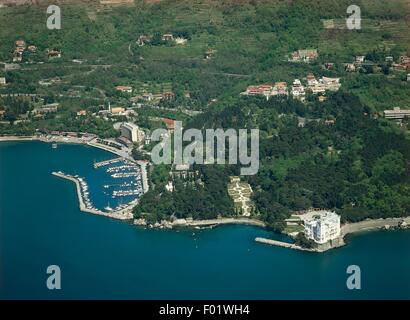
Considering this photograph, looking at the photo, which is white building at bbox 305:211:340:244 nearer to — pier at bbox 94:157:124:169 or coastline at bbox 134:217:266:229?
coastline at bbox 134:217:266:229

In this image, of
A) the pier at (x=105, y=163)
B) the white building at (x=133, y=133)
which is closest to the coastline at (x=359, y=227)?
the pier at (x=105, y=163)

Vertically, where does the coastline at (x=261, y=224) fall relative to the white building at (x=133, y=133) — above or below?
below

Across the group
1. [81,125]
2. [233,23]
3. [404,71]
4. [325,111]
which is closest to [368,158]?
[325,111]

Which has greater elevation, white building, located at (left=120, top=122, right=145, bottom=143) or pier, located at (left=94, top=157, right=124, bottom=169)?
white building, located at (left=120, top=122, right=145, bottom=143)

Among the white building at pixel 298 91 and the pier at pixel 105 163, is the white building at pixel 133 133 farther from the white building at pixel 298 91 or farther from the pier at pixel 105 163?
the white building at pixel 298 91

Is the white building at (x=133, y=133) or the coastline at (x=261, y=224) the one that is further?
the white building at (x=133, y=133)

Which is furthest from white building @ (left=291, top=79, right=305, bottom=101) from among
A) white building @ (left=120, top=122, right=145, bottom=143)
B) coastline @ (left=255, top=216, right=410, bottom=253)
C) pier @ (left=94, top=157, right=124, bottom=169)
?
coastline @ (left=255, top=216, right=410, bottom=253)

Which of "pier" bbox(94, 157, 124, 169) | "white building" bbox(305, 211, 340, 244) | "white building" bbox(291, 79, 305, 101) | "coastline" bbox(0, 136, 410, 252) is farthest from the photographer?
"white building" bbox(291, 79, 305, 101)

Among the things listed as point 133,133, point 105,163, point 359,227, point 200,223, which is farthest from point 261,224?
point 133,133

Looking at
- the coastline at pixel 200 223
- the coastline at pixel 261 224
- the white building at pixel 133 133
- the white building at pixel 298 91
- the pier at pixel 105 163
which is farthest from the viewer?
the white building at pixel 298 91

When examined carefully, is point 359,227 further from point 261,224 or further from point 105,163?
point 105,163
